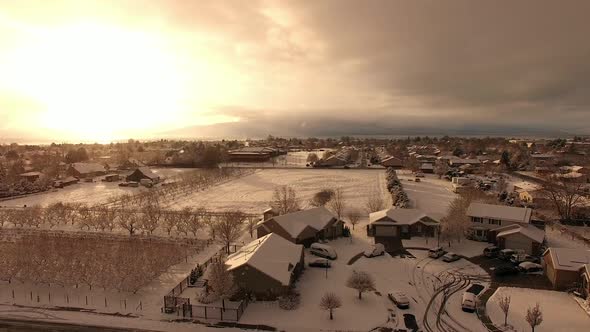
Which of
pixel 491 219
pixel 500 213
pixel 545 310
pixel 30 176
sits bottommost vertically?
pixel 545 310

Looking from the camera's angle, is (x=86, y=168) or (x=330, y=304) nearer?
(x=330, y=304)

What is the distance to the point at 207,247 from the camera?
96.1ft

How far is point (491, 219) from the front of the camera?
1211 inches

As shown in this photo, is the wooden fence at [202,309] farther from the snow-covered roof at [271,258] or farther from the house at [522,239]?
the house at [522,239]

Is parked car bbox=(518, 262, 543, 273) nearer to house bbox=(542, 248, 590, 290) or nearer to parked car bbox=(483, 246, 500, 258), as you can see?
house bbox=(542, 248, 590, 290)

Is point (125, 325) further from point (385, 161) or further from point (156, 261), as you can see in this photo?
point (385, 161)

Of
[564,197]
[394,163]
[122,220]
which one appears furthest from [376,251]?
[394,163]

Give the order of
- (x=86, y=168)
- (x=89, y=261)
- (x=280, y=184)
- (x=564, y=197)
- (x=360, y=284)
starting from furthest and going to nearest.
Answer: (x=86, y=168) → (x=280, y=184) → (x=564, y=197) → (x=89, y=261) → (x=360, y=284)

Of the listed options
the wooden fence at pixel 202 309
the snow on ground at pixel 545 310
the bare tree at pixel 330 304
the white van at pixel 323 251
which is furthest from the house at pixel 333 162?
the bare tree at pixel 330 304

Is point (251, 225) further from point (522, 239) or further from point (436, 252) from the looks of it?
point (522, 239)

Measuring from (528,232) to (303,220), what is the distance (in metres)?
17.6

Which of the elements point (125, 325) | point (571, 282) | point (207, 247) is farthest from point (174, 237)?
point (571, 282)

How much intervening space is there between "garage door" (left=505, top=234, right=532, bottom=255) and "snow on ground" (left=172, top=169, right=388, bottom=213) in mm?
16477

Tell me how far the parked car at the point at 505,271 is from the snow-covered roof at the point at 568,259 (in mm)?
2324
